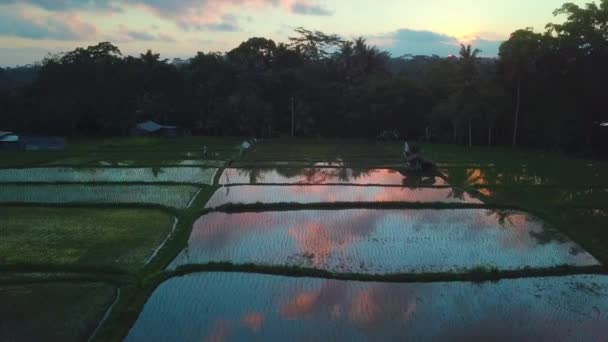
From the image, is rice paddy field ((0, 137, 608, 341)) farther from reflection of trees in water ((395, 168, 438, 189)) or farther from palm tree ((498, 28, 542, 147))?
palm tree ((498, 28, 542, 147))

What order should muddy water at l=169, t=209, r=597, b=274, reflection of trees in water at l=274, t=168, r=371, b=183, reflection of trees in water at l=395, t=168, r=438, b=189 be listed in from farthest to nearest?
1. reflection of trees in water at l=274, t=168, r=371, b=183
2. reflection of trees in water at l=395, t=168, r=438, b=189
3. muddy water at l=169, t=209, r=597, b=274

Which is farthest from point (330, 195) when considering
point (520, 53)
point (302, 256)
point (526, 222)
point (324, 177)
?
point (520, 53)

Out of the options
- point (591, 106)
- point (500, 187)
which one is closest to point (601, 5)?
point (591, 106)

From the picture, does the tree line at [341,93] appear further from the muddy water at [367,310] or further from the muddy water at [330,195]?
the muddy water at [367,310]

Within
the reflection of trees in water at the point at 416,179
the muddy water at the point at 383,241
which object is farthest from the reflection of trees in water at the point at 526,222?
the reflection of trees in water at the point at 416,179

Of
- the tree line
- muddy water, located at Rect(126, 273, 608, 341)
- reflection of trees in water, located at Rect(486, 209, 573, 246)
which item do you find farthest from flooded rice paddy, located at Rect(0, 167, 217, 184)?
the tree line

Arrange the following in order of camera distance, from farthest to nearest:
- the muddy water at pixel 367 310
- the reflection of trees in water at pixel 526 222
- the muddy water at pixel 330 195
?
the muddy water at pixel 330 195, the reflection of trees in water at pixel 526 222, the muddy water at pixel 367 310
